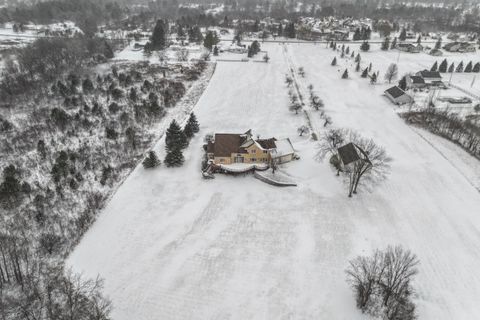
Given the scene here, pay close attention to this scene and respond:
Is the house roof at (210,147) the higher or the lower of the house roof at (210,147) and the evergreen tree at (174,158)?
the higher

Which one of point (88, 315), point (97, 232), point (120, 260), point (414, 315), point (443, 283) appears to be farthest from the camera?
point (97, 232)

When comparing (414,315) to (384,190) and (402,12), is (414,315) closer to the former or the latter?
(384,190)

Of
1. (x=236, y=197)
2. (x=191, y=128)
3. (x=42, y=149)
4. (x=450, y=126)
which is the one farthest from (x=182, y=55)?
(x=450, y=126)

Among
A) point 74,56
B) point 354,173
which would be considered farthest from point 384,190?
point 74,56

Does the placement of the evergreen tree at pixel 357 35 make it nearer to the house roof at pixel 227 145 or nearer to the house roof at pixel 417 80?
the house roof at pixel 417 80

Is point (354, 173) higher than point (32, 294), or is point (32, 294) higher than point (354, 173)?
point (354, 173)

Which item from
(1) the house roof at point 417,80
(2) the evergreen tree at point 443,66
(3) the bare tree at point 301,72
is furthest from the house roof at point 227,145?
(2) the evergreen tree at point 443,66

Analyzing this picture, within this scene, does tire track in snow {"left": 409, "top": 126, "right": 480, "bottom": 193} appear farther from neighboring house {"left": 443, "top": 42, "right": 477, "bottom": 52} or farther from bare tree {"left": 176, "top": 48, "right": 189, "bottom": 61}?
neighboring house {"left": 443, "top": 42, "right": 477, "bottom": 52}

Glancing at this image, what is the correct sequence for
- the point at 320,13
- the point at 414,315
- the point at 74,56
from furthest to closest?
the point at 320,13 < the point at 74,56 < the point at 414,315
